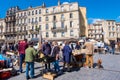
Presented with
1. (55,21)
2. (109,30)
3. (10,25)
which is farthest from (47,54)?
(109,30)

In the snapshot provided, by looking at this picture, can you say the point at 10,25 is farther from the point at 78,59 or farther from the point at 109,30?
the point at 78,59

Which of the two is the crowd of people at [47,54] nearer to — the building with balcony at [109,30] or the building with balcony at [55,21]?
the building with balcony at [55,21]

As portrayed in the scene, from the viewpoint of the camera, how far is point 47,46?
11.3 m

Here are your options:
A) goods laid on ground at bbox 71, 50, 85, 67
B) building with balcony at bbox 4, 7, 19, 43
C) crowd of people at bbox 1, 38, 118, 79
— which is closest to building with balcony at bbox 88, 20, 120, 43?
building with balcony at bbox 4, 7, 19, 43

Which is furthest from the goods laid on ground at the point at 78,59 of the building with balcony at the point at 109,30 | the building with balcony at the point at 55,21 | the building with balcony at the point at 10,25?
the building with balcony at the point at 109,30

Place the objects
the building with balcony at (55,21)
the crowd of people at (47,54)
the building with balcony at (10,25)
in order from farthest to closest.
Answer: the building with balcony at (10,25)
the building with balcony at (55,21)
the crowd of people at (47,54)

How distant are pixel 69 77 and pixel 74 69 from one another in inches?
82.8

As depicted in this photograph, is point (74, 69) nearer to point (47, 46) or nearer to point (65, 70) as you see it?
Answer: point (65, 70)

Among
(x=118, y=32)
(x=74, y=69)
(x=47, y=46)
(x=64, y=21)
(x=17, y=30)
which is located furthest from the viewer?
(x=118, y=32)

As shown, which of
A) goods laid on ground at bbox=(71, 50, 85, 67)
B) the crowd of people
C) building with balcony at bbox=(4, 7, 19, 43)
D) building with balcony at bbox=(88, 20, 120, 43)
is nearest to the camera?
the crowd of people

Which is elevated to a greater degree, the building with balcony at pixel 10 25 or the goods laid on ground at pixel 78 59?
the building with balcony at pixel 10 25

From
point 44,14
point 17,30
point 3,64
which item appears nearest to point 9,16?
point 17,30

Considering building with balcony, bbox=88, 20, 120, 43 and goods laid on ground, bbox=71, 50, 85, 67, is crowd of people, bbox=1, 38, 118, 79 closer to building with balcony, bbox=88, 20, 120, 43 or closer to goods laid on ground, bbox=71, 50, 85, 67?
goods laid on ground, bbox=71, 50, 85, 67

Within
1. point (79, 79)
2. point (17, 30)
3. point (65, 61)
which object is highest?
point (17, 30)
